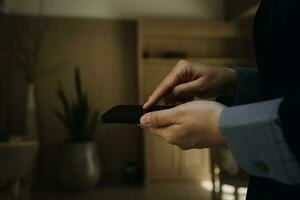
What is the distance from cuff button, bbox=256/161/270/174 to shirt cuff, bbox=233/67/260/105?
253 mm

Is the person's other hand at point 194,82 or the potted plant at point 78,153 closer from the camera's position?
the person's other hand at point 194,82

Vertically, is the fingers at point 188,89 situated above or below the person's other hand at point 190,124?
above

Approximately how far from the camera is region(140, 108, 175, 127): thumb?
0.46 m

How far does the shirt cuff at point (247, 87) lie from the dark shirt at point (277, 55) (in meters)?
0.13

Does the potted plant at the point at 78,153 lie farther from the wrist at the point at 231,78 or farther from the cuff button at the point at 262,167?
the cuff button at the point at 262,167

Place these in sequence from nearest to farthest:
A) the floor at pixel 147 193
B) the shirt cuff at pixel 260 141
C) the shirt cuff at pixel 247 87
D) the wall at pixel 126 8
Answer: the shirt cuff at pixel 260 141 < the shirt cuff at pixel 247 87 < the floor at pixel 147 193 < the wall at pixel 126 8

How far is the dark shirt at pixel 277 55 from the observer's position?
1.33 feet

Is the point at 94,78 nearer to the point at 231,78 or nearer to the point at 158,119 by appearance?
the point at 231,78

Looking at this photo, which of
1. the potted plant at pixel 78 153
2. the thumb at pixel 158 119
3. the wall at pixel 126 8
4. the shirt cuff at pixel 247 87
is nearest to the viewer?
the thumb at pixel 158 119

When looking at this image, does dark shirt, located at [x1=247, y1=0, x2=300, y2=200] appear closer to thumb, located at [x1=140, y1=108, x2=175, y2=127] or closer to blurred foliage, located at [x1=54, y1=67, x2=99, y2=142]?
thumb, located at [x1=140, y1=108, x2=175, y2=127]

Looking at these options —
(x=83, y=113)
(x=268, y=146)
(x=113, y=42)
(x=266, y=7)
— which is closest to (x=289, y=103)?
(x=268, y=146)

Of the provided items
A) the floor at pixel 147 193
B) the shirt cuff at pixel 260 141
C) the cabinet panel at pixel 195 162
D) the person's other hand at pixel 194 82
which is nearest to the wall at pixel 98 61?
the floor at pixel 147 193

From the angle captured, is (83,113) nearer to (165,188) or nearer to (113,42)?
(113,42)

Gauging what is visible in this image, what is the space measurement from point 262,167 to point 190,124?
0.11 m
